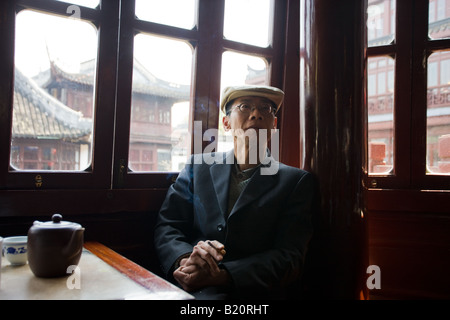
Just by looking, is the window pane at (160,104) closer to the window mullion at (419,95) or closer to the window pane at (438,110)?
the window mullion at (419,95)

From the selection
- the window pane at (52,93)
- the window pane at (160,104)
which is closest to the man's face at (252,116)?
the window pane at (160,104)

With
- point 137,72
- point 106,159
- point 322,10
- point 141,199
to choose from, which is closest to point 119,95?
point 137,72

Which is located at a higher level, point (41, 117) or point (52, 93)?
point (52, 93)

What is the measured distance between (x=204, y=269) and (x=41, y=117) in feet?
4.40

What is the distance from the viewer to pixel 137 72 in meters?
2.18

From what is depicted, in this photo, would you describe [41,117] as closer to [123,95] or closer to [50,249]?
[123,95]

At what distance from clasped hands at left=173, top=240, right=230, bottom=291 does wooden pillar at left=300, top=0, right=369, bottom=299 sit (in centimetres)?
67

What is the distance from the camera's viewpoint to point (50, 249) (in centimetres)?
108

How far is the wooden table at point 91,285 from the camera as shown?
0.97m

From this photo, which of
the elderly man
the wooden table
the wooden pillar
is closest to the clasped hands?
the elderly man

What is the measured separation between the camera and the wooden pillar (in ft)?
6.01

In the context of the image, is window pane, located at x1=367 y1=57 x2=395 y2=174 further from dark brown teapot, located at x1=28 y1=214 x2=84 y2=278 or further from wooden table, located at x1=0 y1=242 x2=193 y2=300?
dark brown teapot, located at x1=28 y1=214 x2=84 y2=278

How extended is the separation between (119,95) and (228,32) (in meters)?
0.98

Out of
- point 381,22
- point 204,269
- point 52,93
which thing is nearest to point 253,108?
point 204,269
